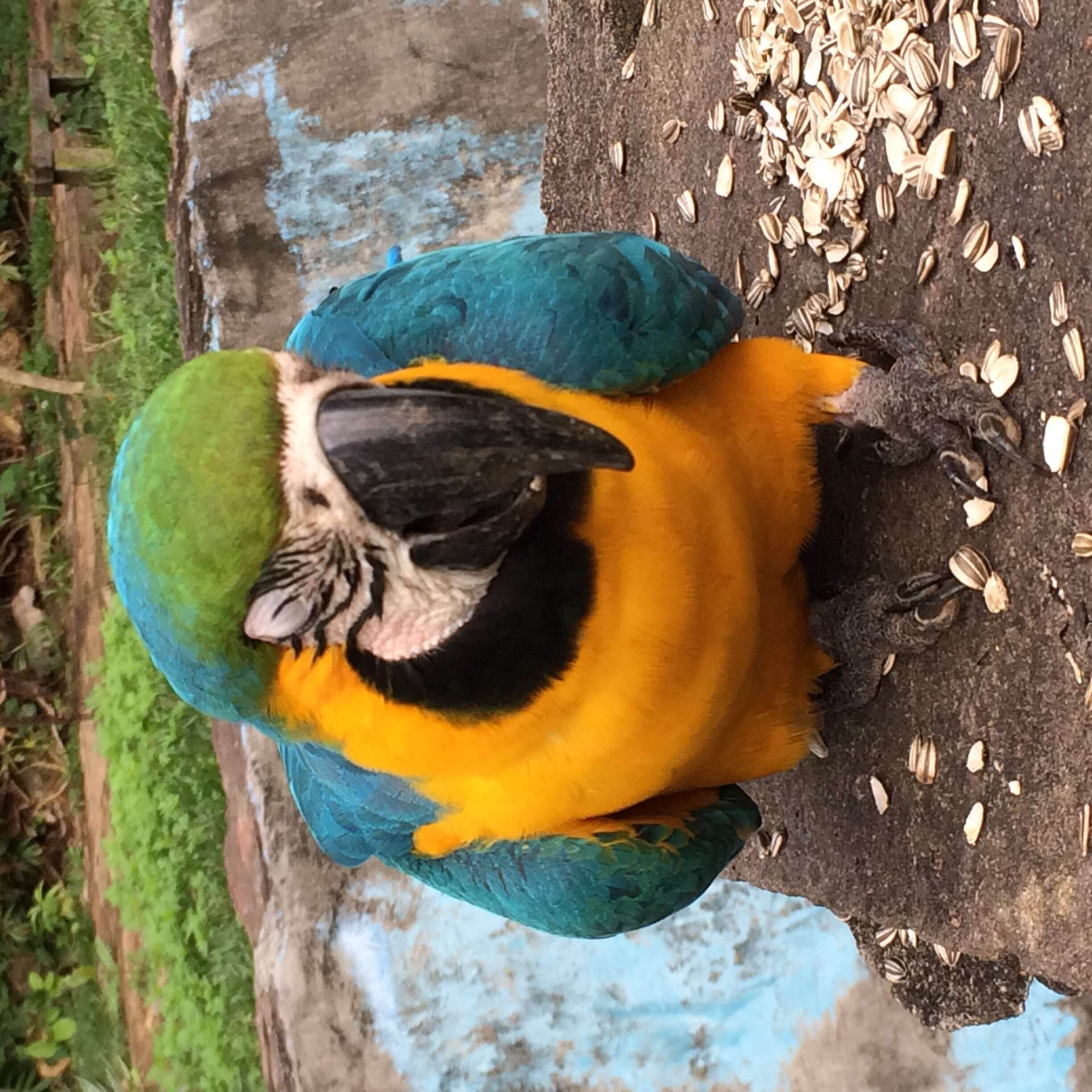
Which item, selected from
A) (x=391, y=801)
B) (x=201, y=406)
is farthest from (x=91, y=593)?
(x=201, y=406)

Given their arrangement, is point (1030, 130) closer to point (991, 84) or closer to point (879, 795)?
point (991, 84)

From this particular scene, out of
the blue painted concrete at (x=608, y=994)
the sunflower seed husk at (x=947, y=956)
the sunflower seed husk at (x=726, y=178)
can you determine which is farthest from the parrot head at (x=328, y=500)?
the blue painted concrete at (x=608, y=994)

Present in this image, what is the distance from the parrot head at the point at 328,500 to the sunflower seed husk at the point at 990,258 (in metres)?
0.46

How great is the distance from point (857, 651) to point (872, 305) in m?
0.40

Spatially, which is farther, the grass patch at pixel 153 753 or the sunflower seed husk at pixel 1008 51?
the grass patch at pixel 153 753

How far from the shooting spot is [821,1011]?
248cm

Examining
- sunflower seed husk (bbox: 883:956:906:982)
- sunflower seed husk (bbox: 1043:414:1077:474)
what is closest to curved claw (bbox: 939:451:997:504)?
sunflower seed husk (bbox: 1043:414:1077:474)

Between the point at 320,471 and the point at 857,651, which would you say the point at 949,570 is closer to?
the point at 857,651

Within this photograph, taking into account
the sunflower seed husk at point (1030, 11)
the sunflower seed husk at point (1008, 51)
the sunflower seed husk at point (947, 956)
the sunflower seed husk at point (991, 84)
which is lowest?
the sunflower seed husk at point (947, 956)

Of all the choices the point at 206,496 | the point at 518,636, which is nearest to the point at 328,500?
the point at 206,496

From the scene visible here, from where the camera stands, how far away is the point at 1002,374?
42.1 inches

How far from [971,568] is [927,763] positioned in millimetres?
265

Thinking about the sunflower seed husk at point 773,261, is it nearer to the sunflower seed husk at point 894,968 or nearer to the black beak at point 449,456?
the black beak at point 449,456

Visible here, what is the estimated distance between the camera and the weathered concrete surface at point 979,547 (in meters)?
1.02
